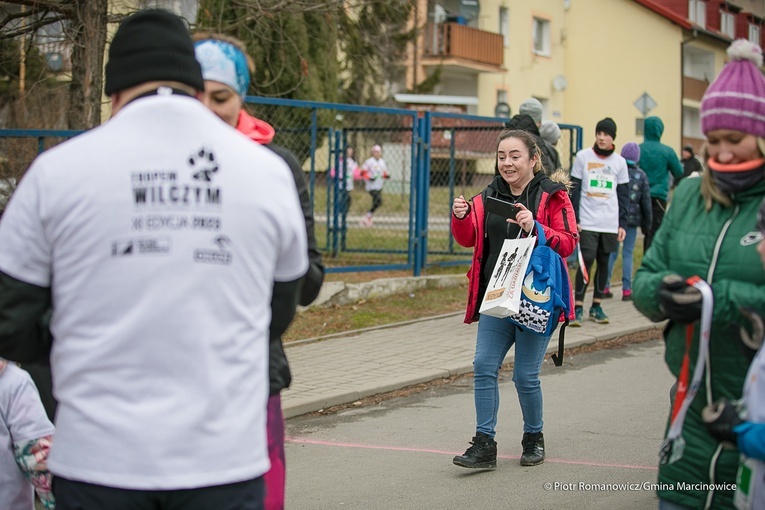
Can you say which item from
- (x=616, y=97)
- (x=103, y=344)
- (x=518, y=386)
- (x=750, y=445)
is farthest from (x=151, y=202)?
(x=616, y=97)

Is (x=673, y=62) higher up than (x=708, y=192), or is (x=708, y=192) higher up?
(x=673, y=62)

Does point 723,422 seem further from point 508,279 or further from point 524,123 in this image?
point 524,123

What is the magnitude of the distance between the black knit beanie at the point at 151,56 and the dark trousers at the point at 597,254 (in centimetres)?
842

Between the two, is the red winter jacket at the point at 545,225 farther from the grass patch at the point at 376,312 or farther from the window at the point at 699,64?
the window at the point at 699,64

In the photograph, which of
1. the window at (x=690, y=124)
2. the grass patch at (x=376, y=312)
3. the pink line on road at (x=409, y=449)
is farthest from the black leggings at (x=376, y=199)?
the window at (x=690, y=124)

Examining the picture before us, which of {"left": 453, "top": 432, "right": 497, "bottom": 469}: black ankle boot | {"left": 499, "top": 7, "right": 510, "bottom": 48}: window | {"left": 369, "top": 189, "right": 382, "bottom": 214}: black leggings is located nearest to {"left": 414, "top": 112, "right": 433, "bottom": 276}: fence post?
{"left": 369, "top": 189, "right": 382, "bottom": 214}: black leggings

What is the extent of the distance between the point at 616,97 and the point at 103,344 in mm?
45560

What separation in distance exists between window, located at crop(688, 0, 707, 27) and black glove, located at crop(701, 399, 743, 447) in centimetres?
5067

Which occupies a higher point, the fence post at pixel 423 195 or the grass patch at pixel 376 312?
the fence post at pixel 423 195

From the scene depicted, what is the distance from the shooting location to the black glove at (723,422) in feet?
9.27

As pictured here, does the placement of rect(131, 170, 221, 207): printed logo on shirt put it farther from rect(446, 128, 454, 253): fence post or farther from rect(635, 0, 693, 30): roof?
rect(635, 0, 693, 30): roof

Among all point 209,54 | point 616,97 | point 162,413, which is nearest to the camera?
point 162,413

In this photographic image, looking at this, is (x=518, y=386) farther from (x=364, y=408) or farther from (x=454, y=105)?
(x=454, y=105)

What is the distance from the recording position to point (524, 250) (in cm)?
559
